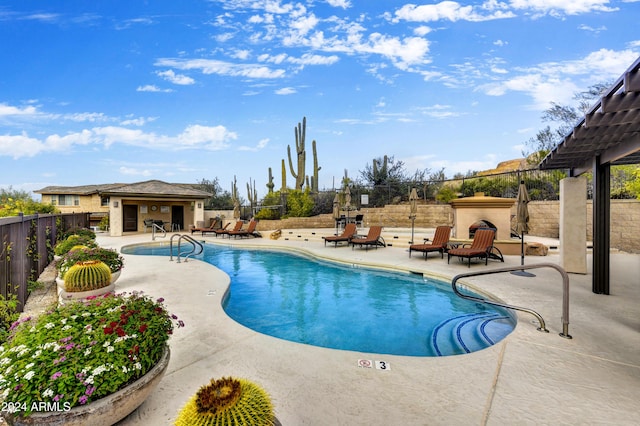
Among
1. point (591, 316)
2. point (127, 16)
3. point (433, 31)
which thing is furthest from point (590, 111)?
point (127, 16)

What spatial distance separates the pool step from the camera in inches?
160

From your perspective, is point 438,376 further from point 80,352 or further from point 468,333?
point 80,352

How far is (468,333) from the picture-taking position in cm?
452

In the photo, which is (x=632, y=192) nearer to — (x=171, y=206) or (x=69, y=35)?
(x=69, y=35)

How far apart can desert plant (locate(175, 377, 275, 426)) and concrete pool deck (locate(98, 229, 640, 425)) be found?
733mm

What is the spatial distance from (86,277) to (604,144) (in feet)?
29.2

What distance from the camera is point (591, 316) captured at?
4246mm

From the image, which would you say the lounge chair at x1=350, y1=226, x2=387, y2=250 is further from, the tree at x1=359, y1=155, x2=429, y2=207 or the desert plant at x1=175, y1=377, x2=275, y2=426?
the desert plant at x1=175, y1=377, x2=275, y2=426

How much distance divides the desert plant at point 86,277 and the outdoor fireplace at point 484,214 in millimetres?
10427

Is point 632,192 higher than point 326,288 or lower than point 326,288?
higher

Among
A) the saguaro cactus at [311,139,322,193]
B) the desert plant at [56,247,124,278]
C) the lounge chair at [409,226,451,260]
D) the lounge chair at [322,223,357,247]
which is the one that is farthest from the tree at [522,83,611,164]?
Answer: the desert plant at [56,247,124,278]

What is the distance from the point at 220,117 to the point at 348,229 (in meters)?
14.3

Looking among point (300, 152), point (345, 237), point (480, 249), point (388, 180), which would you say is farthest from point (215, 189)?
point (480, 249)

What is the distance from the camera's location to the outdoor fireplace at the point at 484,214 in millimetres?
10258
